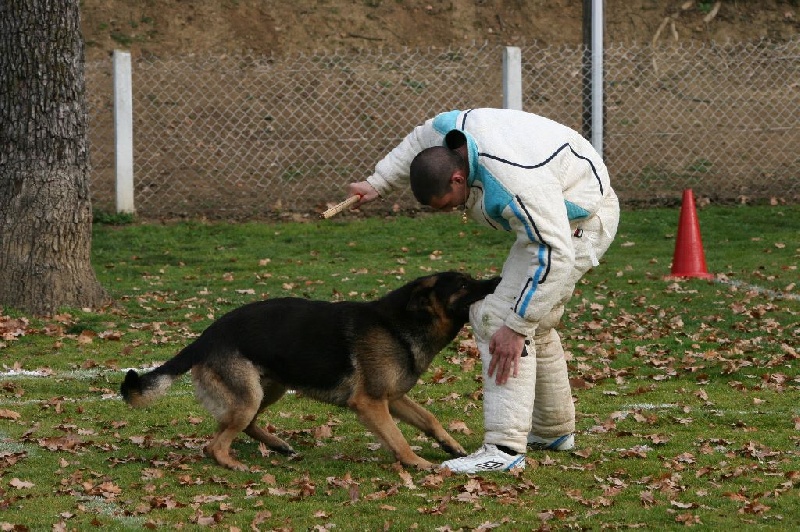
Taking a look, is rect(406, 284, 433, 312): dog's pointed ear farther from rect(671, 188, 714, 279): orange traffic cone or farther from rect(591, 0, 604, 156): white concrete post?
rect(591, 0, 604, 156): white concrete post

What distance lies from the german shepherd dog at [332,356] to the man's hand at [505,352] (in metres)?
0.45

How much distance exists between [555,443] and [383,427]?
0.99 meters

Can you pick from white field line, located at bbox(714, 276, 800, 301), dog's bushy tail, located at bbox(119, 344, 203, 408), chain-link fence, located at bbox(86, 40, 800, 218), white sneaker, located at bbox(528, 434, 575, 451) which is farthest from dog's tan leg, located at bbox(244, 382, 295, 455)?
chain-link fence, located at bbox(86, 40, 800, 218)

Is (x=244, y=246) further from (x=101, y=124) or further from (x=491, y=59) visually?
(x=491, y=59)

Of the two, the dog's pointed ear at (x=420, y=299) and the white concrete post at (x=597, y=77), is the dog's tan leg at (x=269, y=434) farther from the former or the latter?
the white concrete post at (x=597, y=77)

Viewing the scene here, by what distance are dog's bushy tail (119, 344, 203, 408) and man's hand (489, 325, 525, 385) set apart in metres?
1.69

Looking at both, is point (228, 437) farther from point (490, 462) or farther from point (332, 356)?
point (490, 462)

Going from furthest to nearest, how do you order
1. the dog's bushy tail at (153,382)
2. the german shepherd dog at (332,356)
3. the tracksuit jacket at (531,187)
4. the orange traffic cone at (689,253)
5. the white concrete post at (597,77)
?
the white concrete post at (597,77)
the orange traffic cone at (689,253)
the dog's bushy tail at (153,382)
the german shepherd dog at (332,356)
the tracksuit jacket at (531,187)

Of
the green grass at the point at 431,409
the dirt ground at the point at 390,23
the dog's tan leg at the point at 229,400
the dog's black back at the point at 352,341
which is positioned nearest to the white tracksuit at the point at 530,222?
the dog's black back at the point at 352,341

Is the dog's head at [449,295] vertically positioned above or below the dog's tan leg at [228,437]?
above

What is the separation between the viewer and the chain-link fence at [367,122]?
646 inches

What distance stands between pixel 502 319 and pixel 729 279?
689 cm

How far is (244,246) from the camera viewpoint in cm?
1462

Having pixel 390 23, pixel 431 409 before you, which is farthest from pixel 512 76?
pixel 431 409
